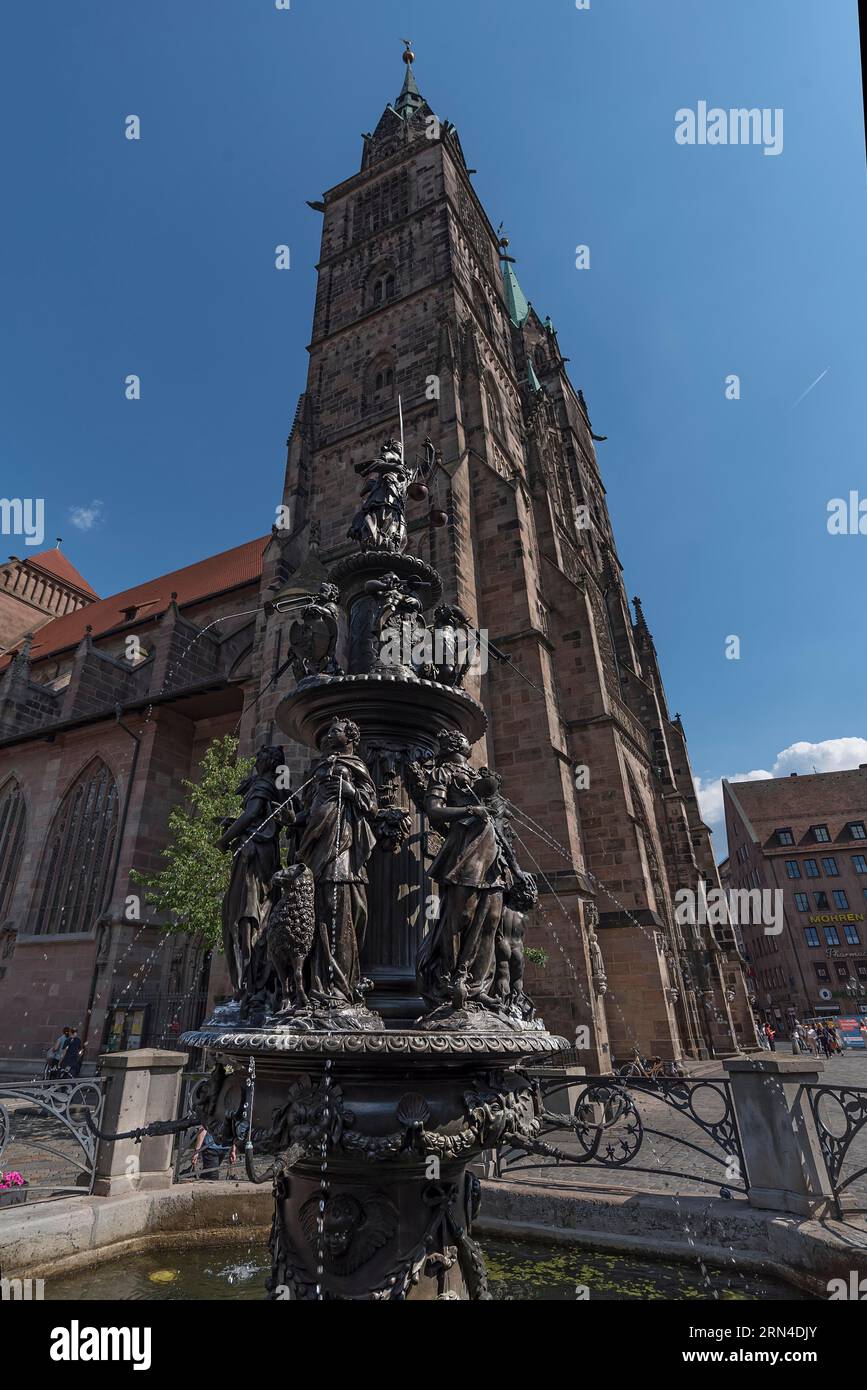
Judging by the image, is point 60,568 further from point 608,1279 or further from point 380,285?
point 608,1279

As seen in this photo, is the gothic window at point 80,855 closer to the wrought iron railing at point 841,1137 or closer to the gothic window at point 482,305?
the wrought iron railing at point 841,1137

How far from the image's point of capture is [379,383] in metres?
21.8

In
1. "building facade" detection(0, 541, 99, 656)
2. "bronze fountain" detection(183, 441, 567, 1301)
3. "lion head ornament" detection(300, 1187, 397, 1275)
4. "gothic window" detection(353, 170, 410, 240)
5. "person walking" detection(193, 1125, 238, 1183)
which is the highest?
"gothic window" detection(353, 170, 410, 240)

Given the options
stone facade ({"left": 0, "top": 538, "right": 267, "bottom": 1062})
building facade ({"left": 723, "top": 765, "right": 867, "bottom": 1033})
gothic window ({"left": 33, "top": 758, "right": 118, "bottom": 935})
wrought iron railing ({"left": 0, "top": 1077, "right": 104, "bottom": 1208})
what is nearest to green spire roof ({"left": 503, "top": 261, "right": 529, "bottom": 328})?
stone facade ({"left": 0, "top": 538, "right": 267, "bottom": 1062})

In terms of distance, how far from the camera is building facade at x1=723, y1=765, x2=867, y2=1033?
42.2m

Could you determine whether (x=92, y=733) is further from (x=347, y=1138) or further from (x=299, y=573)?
(x=347, y=1138)

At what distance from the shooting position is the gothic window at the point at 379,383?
21062 mm

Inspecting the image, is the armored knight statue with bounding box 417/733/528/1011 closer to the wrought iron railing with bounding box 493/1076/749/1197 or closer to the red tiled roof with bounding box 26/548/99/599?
the wrought iron railing with bounding box 493/1076/749/1197

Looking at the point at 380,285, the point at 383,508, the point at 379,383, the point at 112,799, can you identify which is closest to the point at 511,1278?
the point at 383,508

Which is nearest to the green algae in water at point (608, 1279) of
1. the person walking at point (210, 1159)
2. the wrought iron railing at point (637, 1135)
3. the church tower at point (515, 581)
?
the wrought iron railing at point (637, 1135)

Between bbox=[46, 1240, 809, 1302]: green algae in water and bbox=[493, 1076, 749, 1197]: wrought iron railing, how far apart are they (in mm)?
529

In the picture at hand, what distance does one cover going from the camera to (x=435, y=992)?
11.0 feet
